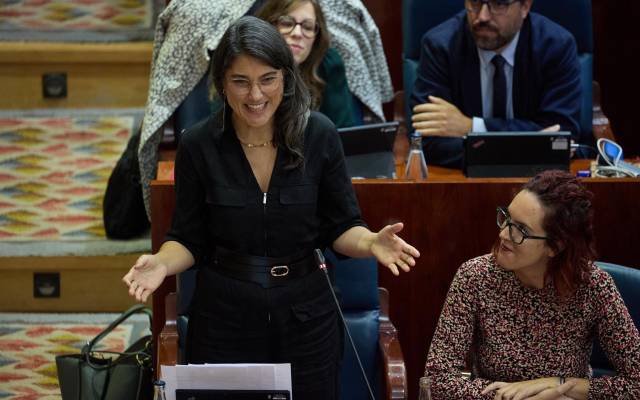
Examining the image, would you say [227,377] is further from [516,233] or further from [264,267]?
[516,233]

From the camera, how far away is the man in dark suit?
3135mm

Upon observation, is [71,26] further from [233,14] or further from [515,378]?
[515,378]

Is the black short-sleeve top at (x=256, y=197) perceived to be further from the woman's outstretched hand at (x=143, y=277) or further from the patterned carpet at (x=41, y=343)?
the patterned carpet at (x=41, y=343)

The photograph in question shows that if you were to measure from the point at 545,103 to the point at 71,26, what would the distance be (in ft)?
6.94

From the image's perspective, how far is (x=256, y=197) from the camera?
1.97m

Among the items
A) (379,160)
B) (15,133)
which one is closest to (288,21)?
(379,160)

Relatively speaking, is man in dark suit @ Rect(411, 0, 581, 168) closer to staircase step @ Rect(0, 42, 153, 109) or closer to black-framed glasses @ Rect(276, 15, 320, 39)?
black-framed glasses @ Rect(276, 15, 320, 39)

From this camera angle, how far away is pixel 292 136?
1979 mm

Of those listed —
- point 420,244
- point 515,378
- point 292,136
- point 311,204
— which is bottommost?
point 515,378

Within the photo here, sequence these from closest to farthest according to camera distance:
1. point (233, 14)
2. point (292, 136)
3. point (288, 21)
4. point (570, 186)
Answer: point (292, 136), point (570, 186), point (288, 21), point (233, 14)

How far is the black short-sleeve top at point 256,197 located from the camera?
1973 mm

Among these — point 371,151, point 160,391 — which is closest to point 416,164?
point 371,151

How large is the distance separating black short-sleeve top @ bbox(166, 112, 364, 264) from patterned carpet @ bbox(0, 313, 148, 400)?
1.19 m

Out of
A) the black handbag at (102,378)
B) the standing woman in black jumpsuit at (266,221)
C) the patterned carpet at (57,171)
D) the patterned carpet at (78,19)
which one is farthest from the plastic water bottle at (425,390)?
the patterned carpet at (78,19)
